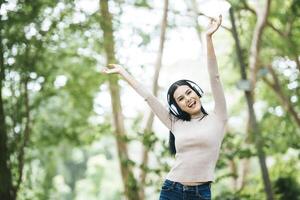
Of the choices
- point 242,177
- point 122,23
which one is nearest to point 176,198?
point 122,23

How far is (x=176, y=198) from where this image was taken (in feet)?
9.02

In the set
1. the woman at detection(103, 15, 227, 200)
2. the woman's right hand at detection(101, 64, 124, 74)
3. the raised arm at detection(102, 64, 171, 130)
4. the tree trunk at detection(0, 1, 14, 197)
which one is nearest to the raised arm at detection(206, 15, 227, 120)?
the woman at detection(103, 15, 227, 200)

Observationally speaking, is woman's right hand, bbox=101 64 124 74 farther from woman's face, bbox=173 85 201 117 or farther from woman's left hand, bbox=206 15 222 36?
woman's left hand, bbox=206 15 222 36

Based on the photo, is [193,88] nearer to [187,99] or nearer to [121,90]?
[187,99]

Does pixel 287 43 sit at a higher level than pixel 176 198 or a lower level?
higher

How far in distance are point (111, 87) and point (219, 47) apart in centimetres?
550

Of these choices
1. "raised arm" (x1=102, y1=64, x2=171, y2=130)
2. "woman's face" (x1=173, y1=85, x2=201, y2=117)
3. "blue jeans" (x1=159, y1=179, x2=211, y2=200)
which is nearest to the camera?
"blue jeans" (x1=159, y1=179, x2=211, y2=200)

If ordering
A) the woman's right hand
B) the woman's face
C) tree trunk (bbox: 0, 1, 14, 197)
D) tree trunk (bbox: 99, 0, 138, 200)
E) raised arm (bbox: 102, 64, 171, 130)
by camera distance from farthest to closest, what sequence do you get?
tree trunk (bbox: 99, 0, 138, 200) → tree trunk (bbox: 0, 1, 14, 197) → the woman's right hand → raised arm (bbox: 102, 64, 171, 130) → the woman's face

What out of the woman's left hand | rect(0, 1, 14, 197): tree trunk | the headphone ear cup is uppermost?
the woman's left hand

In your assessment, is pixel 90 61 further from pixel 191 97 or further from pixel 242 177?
pixel 191 97

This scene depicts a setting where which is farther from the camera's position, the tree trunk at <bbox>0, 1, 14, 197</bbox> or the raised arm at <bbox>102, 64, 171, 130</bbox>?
the tree trunk at <bbox>0, 1, 14, 197</bbox>

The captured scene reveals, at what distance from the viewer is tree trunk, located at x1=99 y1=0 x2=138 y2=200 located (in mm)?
6465

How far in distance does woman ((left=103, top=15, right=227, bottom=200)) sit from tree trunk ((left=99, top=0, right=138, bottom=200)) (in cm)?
326

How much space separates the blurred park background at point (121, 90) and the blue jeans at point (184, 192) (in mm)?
531
